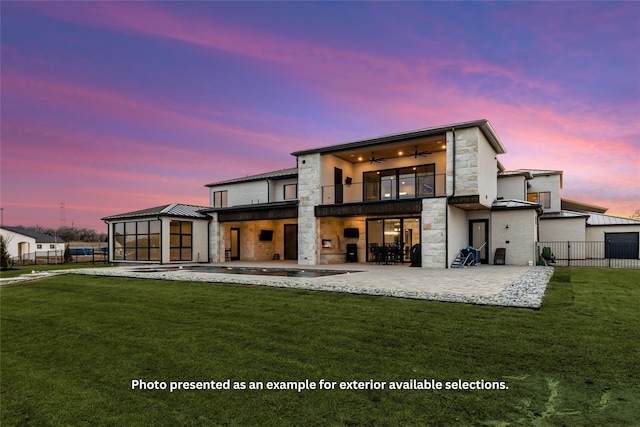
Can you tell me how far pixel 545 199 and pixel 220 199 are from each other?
80.5 ft

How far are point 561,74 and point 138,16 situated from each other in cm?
1941

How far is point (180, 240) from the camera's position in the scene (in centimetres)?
2244

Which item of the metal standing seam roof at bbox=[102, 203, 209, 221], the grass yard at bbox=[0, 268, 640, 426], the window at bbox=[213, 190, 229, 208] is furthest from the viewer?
the window at bbox=[213, 190, 229, 208]

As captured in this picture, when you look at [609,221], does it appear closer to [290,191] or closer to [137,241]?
[290,191]

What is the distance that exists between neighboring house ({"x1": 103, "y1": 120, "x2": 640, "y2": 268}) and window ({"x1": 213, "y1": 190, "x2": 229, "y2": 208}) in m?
1.78

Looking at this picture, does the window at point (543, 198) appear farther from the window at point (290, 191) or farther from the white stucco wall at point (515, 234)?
the window at point (290, 191)

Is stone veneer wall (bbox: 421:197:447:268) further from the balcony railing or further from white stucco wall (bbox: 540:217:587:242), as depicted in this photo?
white stucco wall (bbox: 540:217:587:242)

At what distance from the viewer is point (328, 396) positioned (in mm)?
3207

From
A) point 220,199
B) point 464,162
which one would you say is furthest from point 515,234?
point 220,199

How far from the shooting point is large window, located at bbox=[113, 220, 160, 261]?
71.6 feet

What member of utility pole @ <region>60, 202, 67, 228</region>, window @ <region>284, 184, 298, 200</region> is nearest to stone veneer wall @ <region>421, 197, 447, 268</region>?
window @ <region>284, 184, 298, 200</region>

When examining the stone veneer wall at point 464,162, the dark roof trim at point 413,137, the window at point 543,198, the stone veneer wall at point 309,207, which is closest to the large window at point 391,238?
the stone veneer wall at point 309,207

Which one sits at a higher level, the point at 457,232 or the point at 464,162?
the point at 464,162

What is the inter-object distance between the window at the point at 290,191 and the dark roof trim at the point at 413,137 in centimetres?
455
